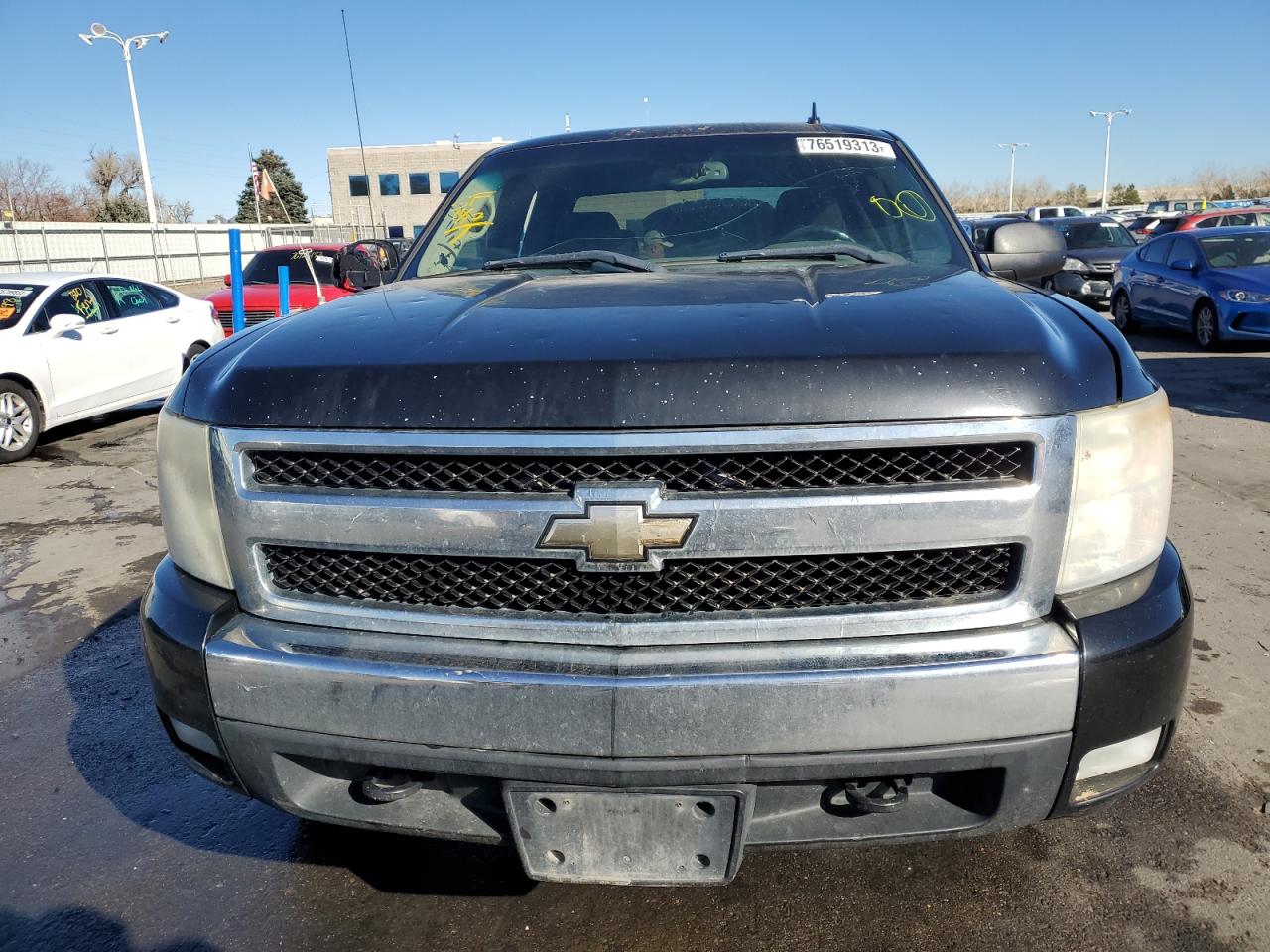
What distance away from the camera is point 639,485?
1798 mm

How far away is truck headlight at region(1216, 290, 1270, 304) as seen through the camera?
1187 centimetres

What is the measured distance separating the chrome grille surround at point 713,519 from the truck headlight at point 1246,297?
40.2 feet

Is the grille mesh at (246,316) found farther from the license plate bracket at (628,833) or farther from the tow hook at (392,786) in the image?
the license plate bracket at (628,833)

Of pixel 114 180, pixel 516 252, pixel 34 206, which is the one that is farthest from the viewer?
pixel 114 180

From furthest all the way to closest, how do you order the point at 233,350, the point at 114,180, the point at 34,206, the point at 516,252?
1. the point at 114,180
2. the point at 34,206
3. the point at 516,252
4. the point at 233,350

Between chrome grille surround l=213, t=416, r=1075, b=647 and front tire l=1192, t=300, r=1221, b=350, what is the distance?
12.5 metres

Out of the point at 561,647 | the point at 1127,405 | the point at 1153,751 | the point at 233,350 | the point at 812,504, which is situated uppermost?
the point at 233,350

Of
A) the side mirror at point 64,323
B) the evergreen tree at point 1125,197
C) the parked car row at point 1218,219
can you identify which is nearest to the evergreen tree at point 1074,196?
the evergreen tree at point 1125,197

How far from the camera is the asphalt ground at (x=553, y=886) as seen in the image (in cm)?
234

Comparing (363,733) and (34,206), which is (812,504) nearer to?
(363,733)

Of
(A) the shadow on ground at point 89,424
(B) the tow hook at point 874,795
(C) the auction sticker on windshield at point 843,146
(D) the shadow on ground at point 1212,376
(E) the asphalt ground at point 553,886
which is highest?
(C) the auction sticker on windshield at point 843,146

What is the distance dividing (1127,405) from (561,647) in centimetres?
117

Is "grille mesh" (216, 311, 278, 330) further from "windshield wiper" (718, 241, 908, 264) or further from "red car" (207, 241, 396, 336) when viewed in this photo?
"windshield wiper" (718, 241, 908, 264)

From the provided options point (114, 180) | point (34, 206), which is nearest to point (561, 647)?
point (34, 206)
